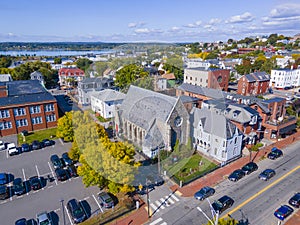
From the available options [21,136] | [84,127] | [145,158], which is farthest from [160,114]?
[21,136]

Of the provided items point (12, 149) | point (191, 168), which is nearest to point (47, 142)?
point (12, 149)

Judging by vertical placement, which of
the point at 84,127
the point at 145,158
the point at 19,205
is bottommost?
the point at 19,205

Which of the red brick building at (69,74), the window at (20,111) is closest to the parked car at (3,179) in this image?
the window at (20,111)

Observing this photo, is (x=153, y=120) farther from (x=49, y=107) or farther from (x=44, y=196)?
(x=49, y=107)

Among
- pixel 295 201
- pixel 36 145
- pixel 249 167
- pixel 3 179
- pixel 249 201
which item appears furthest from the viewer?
pixel 36 145

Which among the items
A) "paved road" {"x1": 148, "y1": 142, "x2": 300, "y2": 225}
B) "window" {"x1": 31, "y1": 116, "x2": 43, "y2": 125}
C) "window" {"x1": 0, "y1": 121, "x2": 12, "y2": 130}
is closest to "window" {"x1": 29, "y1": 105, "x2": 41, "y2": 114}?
Result: "window" {"x1": 31, "y1": 116, "x2": 43, "y2": 125}

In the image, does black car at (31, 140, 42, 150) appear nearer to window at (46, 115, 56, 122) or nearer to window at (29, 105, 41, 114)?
window at (29, 105, 41, 114)

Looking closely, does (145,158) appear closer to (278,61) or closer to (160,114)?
(160,114)
